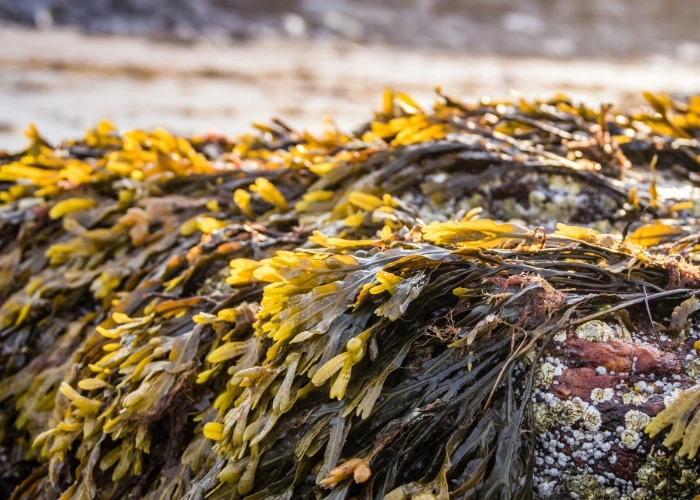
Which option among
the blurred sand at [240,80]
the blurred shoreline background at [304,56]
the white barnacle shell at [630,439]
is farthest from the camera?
Answer: the blurred shoreline background at [304,56]

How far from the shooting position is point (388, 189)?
2191mm

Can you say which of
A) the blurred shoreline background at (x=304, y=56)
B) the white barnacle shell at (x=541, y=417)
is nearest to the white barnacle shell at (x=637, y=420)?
the white barnacle shell at (x=541, y=417)

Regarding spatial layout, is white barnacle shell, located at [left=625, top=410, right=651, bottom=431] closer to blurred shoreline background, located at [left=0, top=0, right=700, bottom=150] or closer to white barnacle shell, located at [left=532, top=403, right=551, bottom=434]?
white barnacle shell, located at [left=532, top=403, right=551, bottom=434]

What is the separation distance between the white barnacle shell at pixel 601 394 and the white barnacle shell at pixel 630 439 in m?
0.07

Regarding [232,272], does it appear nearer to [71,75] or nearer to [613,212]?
[613,212]

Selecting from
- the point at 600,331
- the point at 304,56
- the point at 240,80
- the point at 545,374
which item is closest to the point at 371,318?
the point at 545,374

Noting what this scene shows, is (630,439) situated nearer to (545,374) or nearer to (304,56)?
(545,374)

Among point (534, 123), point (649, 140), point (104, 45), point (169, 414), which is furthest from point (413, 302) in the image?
point (104, 45)

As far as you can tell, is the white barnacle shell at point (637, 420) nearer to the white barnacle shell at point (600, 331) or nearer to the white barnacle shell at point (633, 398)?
the white barnacle shell at point (633, 398)

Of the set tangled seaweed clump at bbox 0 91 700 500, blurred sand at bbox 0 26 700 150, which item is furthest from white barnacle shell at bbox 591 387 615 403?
blurred sand at bbox 0 26 700 150

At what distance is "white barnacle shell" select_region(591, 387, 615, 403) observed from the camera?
52.1 inches

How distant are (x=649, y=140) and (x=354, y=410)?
1.87 m

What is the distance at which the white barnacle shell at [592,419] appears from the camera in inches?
51.4

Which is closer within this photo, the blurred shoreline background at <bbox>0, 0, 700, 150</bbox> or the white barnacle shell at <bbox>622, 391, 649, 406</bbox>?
the white barnacle shell at <bbox>622, 391, 649, 406</bbox>
